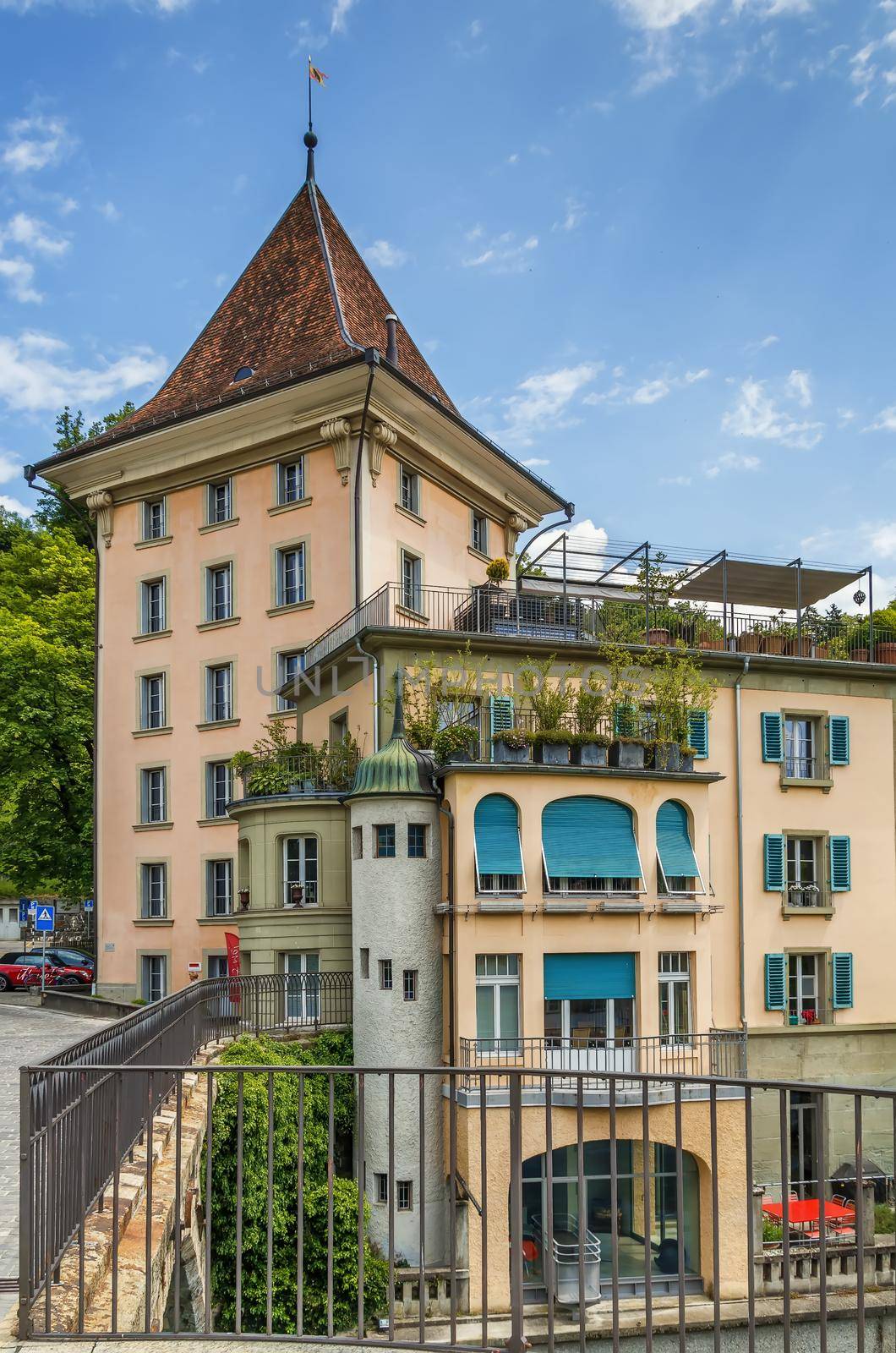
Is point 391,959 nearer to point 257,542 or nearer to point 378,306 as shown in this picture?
point 257,542

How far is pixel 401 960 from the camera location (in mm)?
23094

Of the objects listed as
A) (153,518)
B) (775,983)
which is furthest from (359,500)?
(775,983)

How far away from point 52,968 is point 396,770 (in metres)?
21.9

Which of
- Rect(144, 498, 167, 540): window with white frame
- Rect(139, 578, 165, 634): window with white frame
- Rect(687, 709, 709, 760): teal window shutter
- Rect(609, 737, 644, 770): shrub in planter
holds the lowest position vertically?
Rect(609, 737, 644, 770): shrub in planter

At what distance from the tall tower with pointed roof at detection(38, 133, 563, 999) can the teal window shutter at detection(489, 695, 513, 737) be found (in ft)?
12.8

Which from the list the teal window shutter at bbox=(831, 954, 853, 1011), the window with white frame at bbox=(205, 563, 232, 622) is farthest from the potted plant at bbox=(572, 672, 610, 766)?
the window with white frame at bbox=(205, 563, 232, 622)

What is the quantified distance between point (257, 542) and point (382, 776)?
1212 centimetres

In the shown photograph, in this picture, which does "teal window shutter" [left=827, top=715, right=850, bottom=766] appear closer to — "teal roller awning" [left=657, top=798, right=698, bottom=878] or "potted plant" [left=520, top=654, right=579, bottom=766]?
"teal roller awning" [left=657, top=798, right=698, bottom=878]

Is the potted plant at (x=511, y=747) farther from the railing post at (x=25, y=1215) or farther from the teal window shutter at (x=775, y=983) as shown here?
the railing post at (x=25, y=1215)

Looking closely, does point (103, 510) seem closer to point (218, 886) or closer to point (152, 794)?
point (152, 794)

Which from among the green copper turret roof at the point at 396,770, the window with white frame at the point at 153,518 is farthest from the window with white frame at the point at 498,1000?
the window with white frame at the point at 153,518

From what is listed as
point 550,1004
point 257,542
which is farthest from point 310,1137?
point 257,542

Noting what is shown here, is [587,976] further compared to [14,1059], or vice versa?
[587,976]

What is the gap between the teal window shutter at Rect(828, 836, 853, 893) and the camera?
29.7 metres
